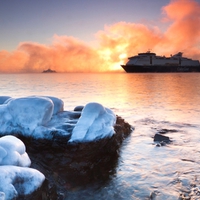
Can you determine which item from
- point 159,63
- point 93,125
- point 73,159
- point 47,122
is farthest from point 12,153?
point 159,63

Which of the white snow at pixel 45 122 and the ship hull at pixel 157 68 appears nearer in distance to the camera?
the white snow at pixel 45 122

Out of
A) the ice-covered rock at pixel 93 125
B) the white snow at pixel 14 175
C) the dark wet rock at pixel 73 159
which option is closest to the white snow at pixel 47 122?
the ice-covered rock at pixel 93 125

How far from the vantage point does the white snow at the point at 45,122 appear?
23.7 feet

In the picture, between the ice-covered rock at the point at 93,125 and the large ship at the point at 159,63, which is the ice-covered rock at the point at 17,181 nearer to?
the ice-covered rock at the point at 93,125

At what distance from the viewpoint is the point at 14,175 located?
4.15 meters

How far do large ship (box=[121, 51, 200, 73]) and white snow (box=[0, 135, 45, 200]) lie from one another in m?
126

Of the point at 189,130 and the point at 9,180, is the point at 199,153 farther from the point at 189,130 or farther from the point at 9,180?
the point at 9,180

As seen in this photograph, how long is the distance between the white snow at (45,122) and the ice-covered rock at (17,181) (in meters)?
2.64

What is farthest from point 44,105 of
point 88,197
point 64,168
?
point 88,197

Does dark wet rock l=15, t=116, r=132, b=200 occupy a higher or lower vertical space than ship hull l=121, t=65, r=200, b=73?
lower

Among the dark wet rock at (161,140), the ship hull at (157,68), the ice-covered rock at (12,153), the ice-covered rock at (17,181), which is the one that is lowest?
the dark wet rock at (161,140)

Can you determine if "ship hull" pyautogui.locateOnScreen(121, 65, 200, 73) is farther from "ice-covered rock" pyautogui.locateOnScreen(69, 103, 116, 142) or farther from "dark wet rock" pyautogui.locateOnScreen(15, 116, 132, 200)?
"dark wet rock" pyautogui.locateOnScreen(15, 116, 132, 200)

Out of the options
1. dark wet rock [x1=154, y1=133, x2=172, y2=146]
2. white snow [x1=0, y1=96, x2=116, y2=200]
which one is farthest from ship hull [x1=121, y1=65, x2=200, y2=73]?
white snow [x1=0, y1=96, x2=116, y2=200]

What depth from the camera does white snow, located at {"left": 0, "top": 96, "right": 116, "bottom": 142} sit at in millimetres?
7211
